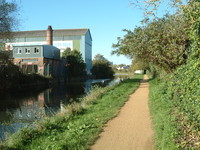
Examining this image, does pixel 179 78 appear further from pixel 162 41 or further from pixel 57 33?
pixel 57 33

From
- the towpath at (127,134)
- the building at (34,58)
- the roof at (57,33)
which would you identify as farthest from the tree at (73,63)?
the towpath at (127,134)

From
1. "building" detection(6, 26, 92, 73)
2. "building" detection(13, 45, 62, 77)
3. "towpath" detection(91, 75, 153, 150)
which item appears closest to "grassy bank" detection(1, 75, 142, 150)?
"towpath" detection(91, 75, 153, 150)

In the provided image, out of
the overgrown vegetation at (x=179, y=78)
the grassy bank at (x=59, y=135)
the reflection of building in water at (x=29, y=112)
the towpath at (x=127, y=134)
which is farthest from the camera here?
the reflection of building in water at (x=29, y=112)

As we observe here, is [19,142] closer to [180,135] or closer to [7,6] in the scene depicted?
[180,135]

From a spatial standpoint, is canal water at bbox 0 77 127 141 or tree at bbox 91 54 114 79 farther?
tree at bbox 91 54 114 79

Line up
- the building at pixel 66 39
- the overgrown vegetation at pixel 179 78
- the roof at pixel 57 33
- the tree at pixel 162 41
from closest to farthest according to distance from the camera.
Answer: the overgrown vegetation at pixel 179 78 < the tree at pixel 162 41 < the building at pixel 66 39 < the roof at pixel 57 33

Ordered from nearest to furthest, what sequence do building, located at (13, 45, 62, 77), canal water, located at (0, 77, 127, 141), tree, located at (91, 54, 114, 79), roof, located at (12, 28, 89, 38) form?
1. canal water, located at (0, 77, 127, 141)
2. building, located at (13, 45, 62, 77)
3. roof, located at (12, 28, 89, 38)
4. tree, located at (91, 54, 114, 79)

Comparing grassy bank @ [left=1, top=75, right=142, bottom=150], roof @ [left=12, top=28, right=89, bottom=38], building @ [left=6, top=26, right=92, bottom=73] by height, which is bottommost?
grassy bank @ [left=1, top=75, right=142, bottom=150]

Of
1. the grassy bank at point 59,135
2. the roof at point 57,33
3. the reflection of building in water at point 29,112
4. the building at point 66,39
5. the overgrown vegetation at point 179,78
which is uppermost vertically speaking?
the roof at point 57,33

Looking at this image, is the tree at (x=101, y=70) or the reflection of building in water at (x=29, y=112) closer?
the reflection of building in water at (x=29, y=112)

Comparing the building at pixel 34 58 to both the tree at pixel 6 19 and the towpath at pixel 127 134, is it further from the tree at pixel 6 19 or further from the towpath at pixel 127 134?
the towpath at pixel 127 134

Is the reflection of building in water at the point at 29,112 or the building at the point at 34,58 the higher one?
the building at the point at 34,58

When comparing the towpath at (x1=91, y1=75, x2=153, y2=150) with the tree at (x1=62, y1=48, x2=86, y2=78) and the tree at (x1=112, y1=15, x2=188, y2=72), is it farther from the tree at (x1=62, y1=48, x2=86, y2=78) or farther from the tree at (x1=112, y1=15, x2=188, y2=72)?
the tree at (x1=62, y1=48, x2=86, y2=78)

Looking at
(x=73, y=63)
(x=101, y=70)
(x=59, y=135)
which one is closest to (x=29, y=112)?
(x=59, y=135)
